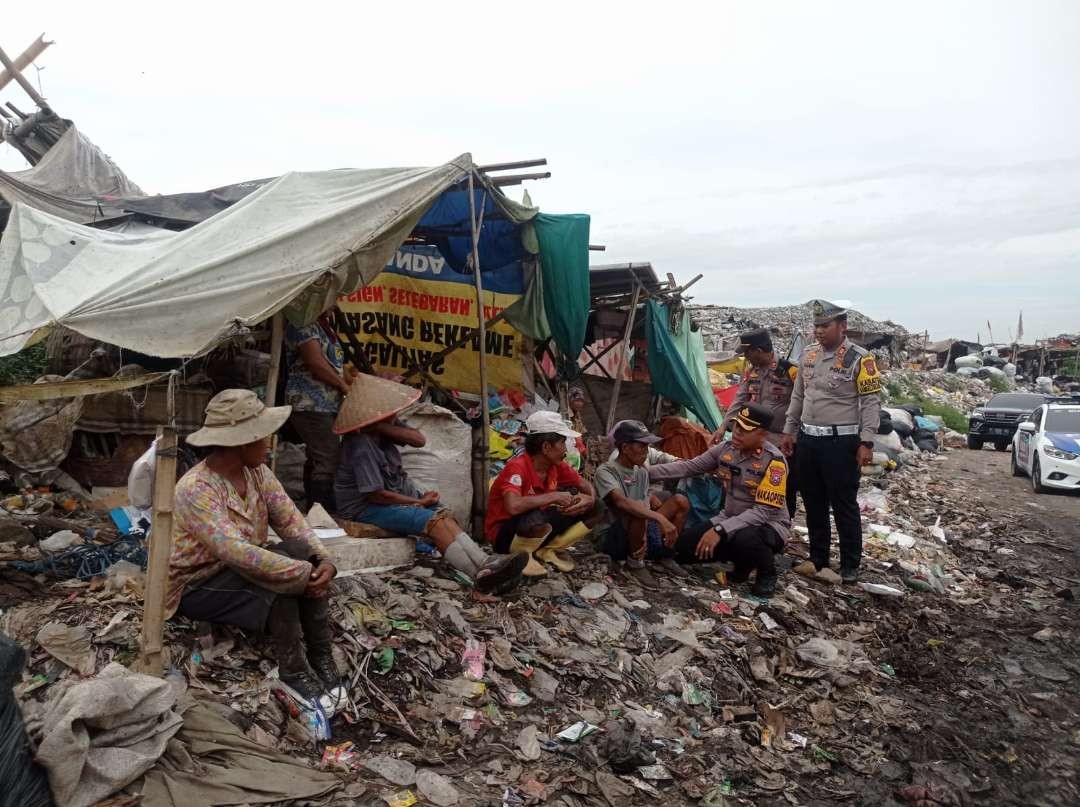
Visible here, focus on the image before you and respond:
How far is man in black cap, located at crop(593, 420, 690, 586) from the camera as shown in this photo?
5.45m

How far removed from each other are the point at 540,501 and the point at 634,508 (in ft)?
2.54

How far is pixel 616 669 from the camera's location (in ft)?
13.8

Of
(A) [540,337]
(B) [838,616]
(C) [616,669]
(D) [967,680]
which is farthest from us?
(A) [540,337]

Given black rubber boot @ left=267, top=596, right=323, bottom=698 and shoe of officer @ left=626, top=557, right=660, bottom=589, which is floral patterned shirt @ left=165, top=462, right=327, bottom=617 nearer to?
black rubber boot @ left=267, top=596, right=323, bottom=698

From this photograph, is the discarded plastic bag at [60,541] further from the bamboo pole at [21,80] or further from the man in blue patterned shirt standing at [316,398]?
the bamboo pole at [21,80]

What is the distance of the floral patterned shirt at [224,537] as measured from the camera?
10.4ft

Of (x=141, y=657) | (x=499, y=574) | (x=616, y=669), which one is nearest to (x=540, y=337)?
(x=499, y=574)

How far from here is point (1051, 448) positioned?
1145cm

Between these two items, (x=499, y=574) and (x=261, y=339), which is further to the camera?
(x=261, y=339)

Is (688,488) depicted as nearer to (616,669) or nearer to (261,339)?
(616,669)

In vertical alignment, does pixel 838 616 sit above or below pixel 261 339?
below

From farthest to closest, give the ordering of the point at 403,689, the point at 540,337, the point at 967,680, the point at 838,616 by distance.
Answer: the point at 540,337, the point at 838,616, the point at 967,680, the point at 403,689

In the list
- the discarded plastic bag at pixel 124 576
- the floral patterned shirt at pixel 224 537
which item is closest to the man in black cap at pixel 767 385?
the floral patterned shirt at pixel 224 537

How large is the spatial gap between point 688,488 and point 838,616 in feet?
5.06
